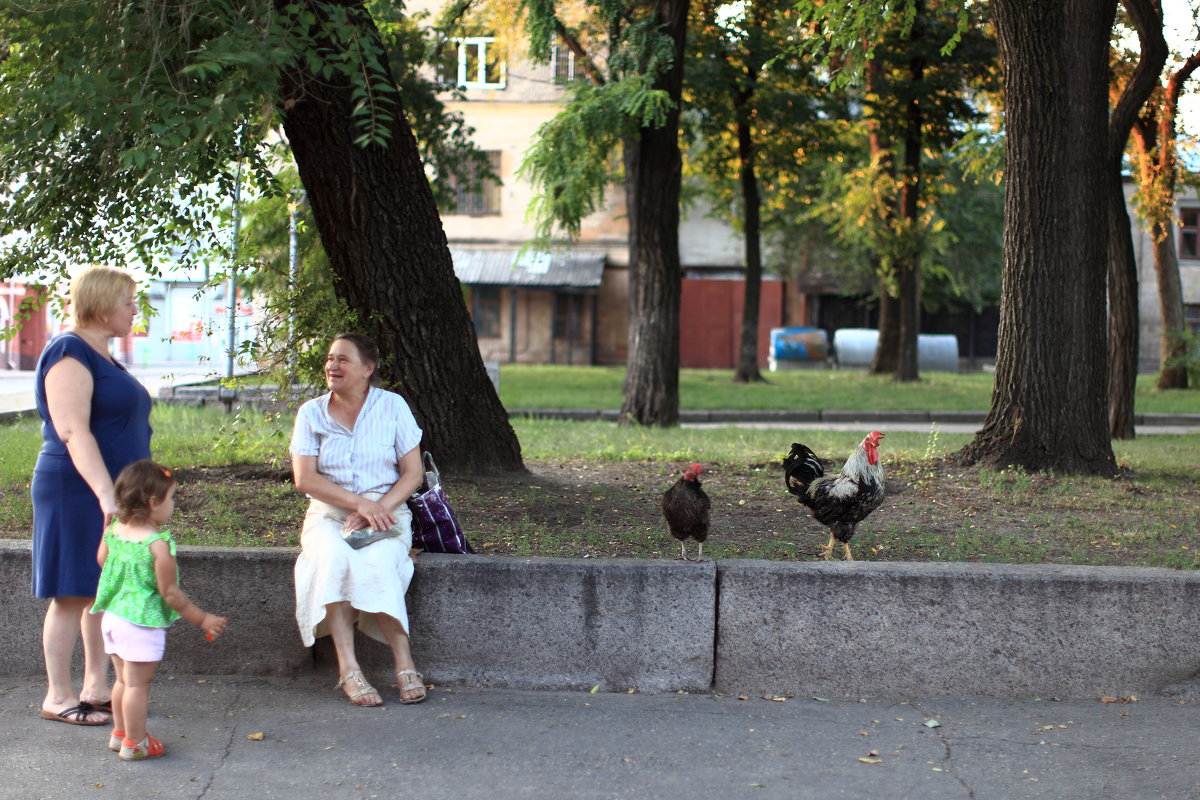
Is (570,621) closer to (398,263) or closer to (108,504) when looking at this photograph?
(108,504)

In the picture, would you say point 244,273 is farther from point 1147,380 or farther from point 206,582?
point 1147,380

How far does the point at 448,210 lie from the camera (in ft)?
63.6

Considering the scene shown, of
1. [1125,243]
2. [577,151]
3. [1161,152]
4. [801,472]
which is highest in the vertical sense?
[1161,152]

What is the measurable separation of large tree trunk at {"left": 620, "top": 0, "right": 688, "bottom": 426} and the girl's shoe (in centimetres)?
1094

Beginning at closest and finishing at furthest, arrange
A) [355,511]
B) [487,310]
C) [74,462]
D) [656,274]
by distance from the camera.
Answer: [74,462] < [355,511] < [656,274] < [487,310]

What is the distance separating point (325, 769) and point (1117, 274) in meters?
12.0

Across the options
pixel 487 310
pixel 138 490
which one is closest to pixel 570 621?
pixel 138 490

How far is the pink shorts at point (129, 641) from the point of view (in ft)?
13.3

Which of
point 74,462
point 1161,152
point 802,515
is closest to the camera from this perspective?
point 74,462

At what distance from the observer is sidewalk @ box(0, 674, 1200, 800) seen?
3.91 meters

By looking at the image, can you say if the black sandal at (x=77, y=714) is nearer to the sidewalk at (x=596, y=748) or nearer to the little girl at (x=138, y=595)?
the sidewalk at (x=596, y=748)

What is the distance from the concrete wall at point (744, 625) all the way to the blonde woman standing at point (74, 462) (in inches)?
24.1

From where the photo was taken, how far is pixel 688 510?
5137 millimetres

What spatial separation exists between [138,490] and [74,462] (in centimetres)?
43
